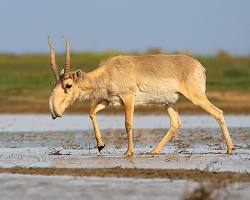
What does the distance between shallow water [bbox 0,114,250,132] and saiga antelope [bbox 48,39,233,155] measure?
5707mm

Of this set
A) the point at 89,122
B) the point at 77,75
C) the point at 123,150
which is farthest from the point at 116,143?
the point at 89,122

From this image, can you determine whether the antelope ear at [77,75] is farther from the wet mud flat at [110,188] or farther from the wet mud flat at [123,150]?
the wet mud flat at [110,188]

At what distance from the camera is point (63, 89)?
15320mm

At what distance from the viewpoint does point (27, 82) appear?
36938mm

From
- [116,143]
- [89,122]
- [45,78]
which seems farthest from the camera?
[45,78]

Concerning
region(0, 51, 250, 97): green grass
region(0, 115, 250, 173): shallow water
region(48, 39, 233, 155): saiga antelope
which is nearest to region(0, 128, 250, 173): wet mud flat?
region(0, 115, 250, 173): shallow water

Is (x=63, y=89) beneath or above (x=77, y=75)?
beneath

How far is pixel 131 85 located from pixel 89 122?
8773 mm

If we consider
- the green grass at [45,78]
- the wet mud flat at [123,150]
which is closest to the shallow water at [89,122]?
the wet mud flat at [123,150]

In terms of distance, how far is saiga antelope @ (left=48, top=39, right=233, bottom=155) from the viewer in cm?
1521

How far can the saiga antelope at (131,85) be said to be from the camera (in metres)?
15.2

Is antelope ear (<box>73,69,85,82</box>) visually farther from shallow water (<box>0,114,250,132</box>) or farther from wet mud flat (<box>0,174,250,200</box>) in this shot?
shallow water (<box>0,114,250,132</box>)

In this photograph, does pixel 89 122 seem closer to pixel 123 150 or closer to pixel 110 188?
pixel 123 150

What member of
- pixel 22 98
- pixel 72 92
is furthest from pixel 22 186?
pixel 22 98
